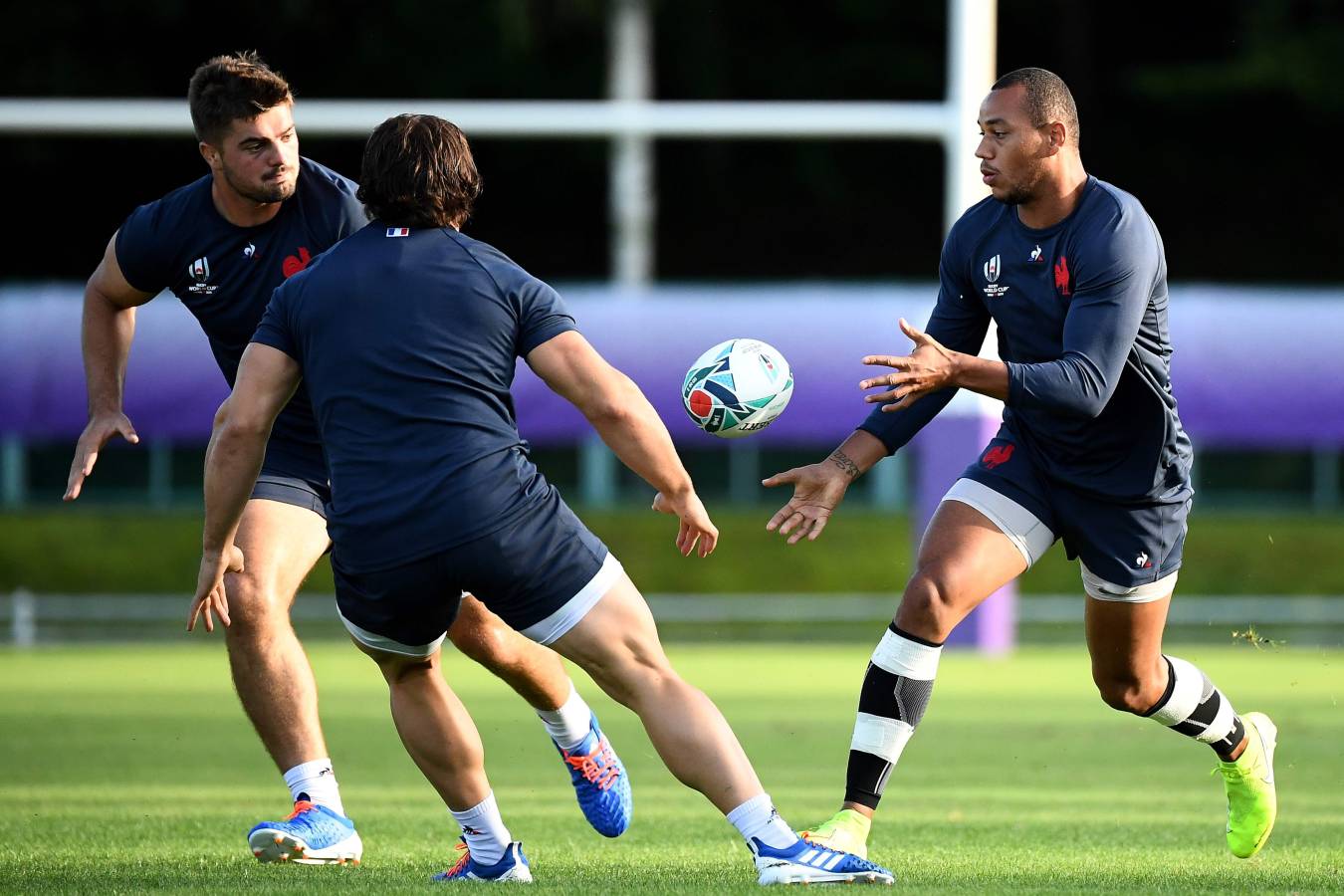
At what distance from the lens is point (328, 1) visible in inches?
1312

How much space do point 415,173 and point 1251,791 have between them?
3641 millimetres

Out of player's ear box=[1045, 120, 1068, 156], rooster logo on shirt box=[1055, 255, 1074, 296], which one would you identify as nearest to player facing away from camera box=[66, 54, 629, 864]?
rooster logo on shirt box=[1055, 255, 1074, 296]

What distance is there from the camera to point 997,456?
22.2 ft

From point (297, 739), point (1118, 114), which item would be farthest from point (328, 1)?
point (297, 739)

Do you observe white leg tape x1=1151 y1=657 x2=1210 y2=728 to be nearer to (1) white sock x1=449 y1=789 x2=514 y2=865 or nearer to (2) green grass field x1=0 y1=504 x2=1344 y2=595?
(1) white sock x1=449 y1=789 x2=514 y2=865

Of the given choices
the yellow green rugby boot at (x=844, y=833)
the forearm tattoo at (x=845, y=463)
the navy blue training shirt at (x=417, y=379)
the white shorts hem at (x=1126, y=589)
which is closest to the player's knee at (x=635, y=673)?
the navy blue training shirt at (x=417, y=379)

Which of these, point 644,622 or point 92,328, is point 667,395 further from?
point 644,622

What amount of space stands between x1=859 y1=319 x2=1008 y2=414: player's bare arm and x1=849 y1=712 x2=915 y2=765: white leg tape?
1111 millimetres

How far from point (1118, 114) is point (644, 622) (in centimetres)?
3290

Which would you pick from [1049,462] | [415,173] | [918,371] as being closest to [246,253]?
[415,173]

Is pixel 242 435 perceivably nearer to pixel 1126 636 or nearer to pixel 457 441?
pixel 457 441

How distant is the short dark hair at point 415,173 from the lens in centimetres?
545

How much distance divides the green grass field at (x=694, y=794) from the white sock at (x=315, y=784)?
0.89 feet

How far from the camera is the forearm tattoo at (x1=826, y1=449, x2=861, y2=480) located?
6539mm
